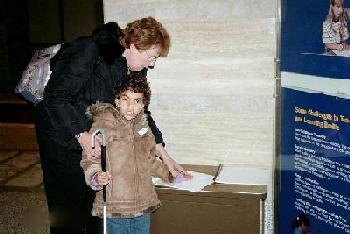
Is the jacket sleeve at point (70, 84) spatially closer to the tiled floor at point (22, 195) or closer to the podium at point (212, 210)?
the podium at point (212, 210)

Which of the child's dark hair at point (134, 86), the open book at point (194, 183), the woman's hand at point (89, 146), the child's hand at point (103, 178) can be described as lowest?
the open book at point (194, 183)

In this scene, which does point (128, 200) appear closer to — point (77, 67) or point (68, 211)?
point (68, 211)

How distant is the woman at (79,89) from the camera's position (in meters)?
1.99

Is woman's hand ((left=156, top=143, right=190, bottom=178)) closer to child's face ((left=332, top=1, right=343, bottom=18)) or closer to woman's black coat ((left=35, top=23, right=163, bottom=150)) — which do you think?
woman's black coat ((left=35, top=23, right=163, bottom=150))

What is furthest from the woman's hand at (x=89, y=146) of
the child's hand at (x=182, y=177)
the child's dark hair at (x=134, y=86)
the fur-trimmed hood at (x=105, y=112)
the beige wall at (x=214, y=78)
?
the beige wall at (x=214, y=78)

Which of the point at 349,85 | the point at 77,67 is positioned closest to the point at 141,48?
the point at 77,67

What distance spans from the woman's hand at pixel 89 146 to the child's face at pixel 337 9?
127 cm

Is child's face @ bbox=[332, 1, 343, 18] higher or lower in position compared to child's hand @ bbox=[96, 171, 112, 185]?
higher

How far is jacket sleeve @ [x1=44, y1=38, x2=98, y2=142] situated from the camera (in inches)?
77.9

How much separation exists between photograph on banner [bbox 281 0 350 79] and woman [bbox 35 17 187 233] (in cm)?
67

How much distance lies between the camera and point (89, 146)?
196 cm

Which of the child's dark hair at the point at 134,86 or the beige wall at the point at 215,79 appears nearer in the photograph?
the child's dark hair at the point at 134,86

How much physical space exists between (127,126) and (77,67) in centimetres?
38

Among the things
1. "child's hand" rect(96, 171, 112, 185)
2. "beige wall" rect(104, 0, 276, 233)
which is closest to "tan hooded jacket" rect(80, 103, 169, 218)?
"child's hand" rect(96, 171, 112, 185)
